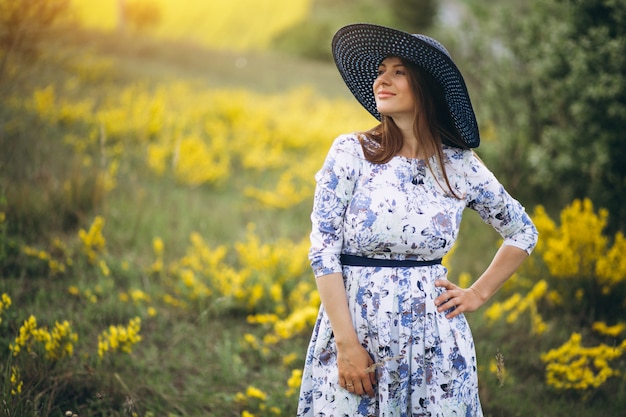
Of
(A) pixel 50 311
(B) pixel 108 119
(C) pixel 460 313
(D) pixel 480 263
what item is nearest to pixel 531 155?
(D) pixel 480 263

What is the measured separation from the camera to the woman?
1.60 metres

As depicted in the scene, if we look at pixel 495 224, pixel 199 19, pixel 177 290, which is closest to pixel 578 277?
pixel 495 224

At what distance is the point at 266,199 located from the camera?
5402 mm

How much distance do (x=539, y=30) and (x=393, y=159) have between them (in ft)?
13.5

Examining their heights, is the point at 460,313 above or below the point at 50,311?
above

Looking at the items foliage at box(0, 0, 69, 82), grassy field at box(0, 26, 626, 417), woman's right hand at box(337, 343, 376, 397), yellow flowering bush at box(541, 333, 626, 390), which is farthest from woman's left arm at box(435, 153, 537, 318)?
foliage at box(0, 0, 69, 82)

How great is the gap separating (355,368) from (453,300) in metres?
0.39

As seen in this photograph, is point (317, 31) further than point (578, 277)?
Yes

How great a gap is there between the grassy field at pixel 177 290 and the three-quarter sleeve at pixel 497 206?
1.45 ft

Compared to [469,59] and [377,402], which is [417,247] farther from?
[469,59]

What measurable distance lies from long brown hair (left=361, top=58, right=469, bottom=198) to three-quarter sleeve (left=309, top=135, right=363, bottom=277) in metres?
0.08

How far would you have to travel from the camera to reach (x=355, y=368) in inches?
62.0

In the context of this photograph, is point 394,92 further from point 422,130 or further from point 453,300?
point 453,300

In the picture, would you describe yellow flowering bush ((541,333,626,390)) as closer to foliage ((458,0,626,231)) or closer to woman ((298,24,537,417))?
woman ((298,24,537,417))
